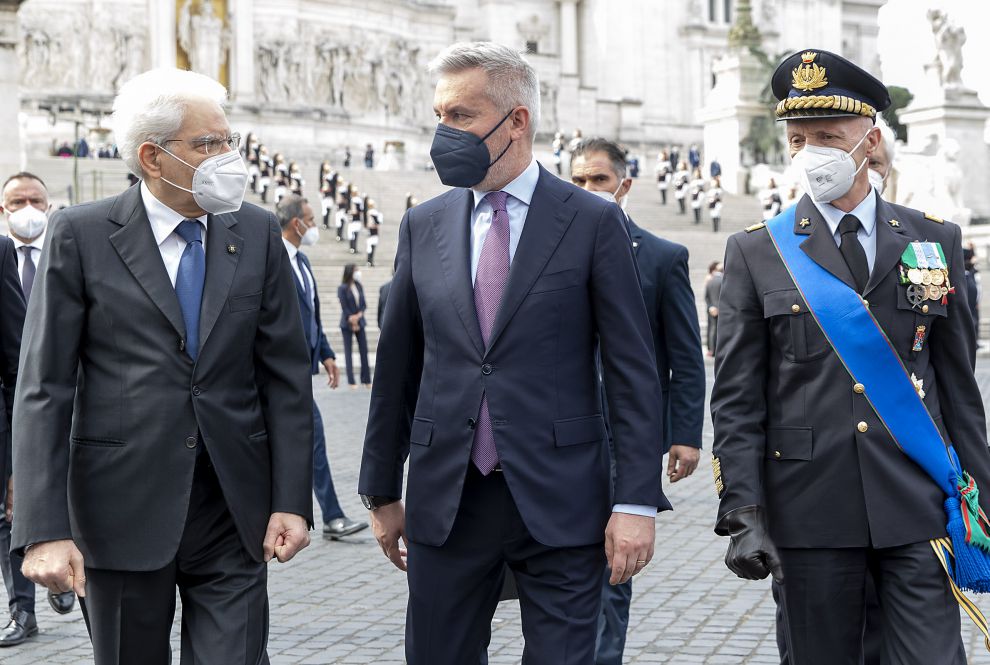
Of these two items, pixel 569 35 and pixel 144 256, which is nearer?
pixel 144 256

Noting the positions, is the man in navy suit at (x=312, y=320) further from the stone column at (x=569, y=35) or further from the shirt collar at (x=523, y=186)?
the stone column at (x=569, y=35)

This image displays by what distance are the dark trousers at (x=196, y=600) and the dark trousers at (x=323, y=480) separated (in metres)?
4.32

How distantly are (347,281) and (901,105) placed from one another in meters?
51.9

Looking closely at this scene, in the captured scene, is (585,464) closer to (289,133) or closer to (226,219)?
(226,219)

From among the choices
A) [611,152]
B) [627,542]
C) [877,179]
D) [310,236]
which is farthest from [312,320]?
[627,542]

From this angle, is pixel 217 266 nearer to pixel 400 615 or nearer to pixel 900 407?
pixel 900 407

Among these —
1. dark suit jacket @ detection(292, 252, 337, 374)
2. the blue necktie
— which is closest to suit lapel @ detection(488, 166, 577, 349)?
the blue necktie

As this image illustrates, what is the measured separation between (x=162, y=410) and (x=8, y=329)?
2213mm

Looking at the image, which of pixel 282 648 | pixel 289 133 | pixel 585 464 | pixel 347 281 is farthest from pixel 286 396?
pixel 289 133

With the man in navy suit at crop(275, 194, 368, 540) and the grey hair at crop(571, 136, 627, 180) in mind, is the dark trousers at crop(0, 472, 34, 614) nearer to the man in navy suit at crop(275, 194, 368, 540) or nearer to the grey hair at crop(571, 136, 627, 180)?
the man in navy suit at crop(275, 194, 368, 540)

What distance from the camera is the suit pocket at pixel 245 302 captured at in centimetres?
355

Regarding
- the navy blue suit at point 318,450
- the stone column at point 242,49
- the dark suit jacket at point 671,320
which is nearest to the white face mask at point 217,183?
the dark suit jacket at point 671,320

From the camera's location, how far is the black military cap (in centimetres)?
377

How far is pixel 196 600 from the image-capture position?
11.4 ft
